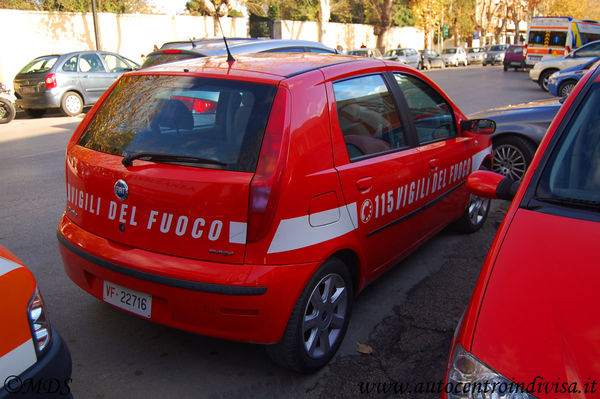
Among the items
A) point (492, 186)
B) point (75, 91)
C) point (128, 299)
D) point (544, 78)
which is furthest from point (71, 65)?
point (544, 78)

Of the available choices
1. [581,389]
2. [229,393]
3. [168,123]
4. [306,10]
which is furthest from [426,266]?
[306,10]

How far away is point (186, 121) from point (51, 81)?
12.7 m

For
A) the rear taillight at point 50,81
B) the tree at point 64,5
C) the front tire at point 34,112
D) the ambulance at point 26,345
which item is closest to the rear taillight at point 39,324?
the ambulance at point 26,345

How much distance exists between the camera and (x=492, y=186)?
2.97 m

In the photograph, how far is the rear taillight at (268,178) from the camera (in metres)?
2.56

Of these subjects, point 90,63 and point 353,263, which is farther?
point 90,63

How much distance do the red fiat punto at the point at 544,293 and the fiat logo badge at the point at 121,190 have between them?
69.2 inches

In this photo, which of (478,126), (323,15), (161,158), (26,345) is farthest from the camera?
(323,15)

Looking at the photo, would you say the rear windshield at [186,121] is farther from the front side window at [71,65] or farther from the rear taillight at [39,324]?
the front side window at [71,65]

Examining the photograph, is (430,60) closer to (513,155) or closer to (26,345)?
(513,155)

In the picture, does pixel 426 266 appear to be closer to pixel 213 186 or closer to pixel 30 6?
pixel 213 186

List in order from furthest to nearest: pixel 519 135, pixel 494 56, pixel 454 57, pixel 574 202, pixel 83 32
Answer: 1. pixel 494 56
2. pixel 454 57
3. pixel 83 32
4. pixel 519 135
5. pixel 574 202

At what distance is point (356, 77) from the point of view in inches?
134

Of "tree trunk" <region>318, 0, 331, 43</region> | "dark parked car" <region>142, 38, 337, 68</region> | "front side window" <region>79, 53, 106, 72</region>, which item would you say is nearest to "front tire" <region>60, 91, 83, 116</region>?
"front side window" <region>79, 53, 106, 72</region>
